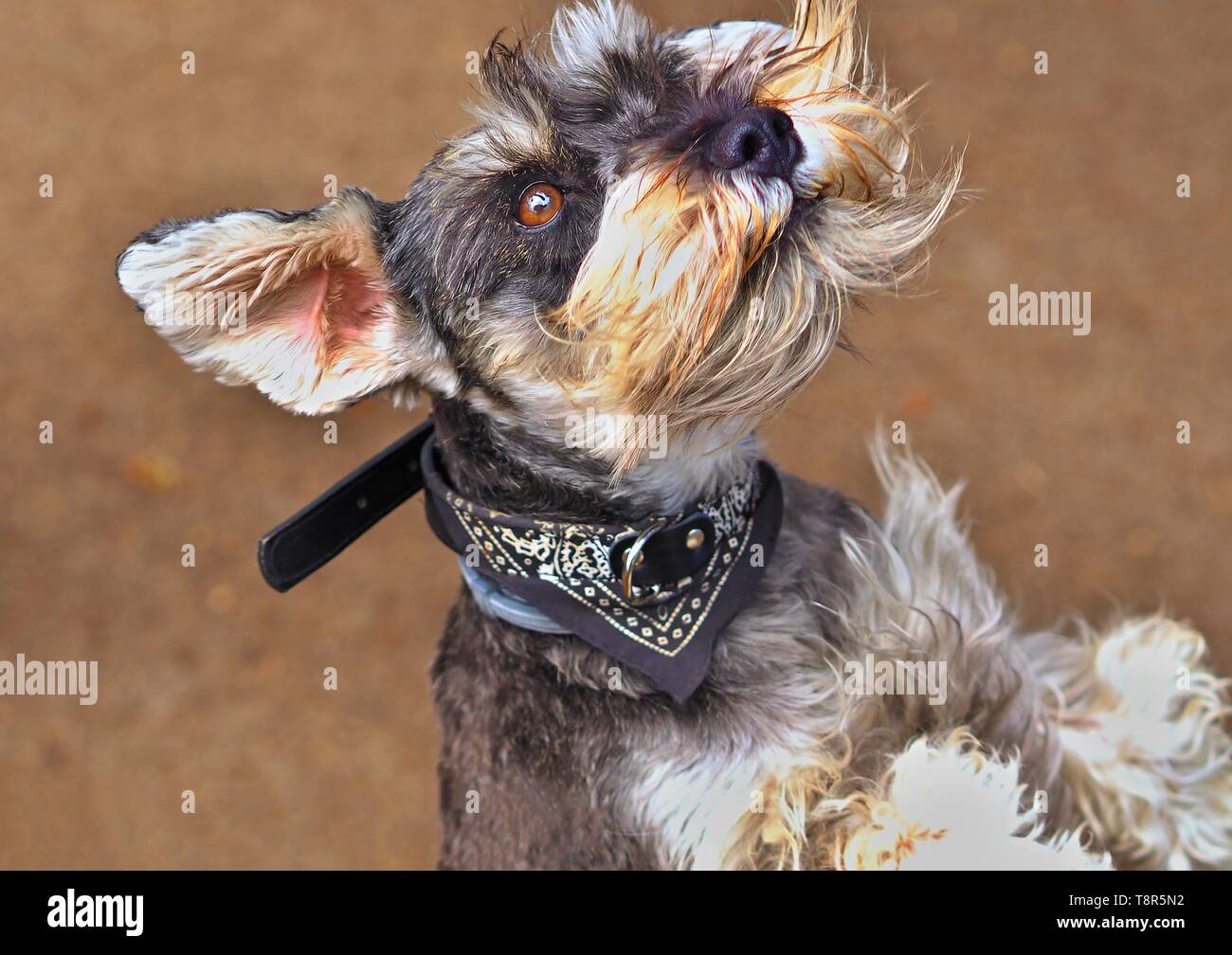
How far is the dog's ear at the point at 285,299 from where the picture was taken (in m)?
2.79

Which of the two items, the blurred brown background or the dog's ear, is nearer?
the dog's ear

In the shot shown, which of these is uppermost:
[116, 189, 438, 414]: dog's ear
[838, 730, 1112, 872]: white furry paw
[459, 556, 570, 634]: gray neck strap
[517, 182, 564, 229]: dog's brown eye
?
[517, 182, 564, 229]: dog's brown eye

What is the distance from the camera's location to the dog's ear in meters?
2.79

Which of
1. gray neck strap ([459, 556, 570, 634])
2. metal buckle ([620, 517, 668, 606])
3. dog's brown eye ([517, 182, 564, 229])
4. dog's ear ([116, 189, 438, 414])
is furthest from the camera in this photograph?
gray neck strap ([459, 556, 570, 634])

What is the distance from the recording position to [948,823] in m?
3.32

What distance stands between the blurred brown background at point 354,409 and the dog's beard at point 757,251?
2.23m

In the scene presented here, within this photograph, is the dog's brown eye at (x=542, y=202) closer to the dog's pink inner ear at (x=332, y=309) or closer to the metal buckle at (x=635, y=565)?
the dog's pink inner ear at (x=332, y=309)

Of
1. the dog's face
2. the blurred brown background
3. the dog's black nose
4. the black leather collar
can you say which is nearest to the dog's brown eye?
the dog's face

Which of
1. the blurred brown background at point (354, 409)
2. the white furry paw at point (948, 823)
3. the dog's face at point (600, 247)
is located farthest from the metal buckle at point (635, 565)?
the blurred brown background at point (354, 409)

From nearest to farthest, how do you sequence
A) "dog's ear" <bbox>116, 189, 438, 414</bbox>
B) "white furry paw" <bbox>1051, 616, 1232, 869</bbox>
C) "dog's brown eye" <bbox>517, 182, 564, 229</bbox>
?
"dog's ear" <bbox>116, 189, 438, 414</bbox>, "dog's brown eye" <bbox>517, 182, 564, 229</bbox>, "white furry paw" <bbox>1051, 616, 1232, 869</bbox>

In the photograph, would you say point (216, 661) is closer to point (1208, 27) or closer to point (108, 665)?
point (108, 665)

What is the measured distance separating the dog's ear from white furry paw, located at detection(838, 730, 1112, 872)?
180 centimetres

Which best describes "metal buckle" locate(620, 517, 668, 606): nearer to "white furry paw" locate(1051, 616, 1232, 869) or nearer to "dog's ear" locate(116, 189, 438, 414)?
"dog's ear" locate(116, 189, 438, 414)
